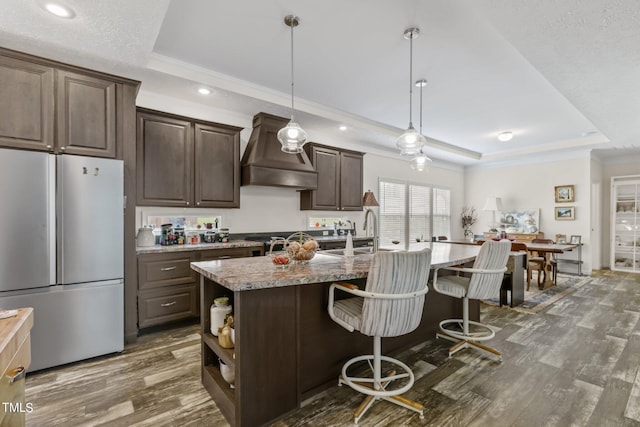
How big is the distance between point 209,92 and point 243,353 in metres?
3.07

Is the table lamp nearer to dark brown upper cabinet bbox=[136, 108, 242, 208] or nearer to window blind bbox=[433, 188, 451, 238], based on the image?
window blind bbox=[433, 188, 451, 238]

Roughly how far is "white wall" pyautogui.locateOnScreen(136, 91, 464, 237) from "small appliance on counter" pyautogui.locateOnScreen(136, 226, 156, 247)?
18 centimetres

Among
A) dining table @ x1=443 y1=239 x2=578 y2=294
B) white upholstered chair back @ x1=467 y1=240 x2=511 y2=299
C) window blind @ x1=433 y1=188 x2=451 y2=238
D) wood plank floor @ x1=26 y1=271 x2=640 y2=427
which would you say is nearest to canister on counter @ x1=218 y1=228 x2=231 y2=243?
wood plank floor @ x1=26 y1=271 x2=640 y2=427

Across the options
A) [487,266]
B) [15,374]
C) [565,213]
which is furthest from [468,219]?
[15,374]

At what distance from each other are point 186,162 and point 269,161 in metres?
1.06

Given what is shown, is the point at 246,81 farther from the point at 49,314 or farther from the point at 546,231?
the point at 546,231

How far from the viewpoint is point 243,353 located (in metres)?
1.68

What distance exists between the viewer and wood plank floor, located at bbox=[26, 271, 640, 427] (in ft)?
6.15

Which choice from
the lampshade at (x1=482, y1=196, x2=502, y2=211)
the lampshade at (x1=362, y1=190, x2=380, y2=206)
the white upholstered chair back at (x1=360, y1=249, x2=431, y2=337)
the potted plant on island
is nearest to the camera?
the white upholstered chair back at (x1=360, y1=249, x2=431, y2=337)

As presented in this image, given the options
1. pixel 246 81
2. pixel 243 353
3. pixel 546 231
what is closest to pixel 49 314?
pixel 243 353

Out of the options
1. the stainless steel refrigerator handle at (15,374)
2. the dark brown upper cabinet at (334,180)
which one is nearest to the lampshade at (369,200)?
the dark brown upper cabinet at (334,180)

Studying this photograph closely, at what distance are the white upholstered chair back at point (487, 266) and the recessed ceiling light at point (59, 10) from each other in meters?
3.60

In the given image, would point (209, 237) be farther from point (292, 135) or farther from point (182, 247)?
point (292, 135)

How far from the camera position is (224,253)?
3617mm
